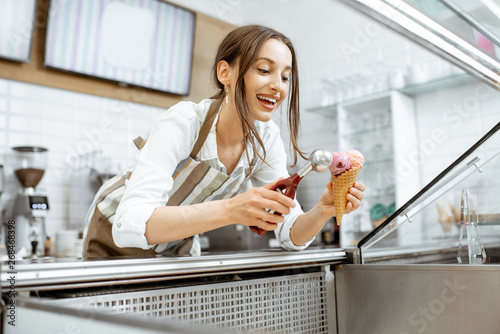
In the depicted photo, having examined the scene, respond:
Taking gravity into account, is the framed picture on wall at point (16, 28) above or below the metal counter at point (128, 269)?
above

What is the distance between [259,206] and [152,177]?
0.22 m

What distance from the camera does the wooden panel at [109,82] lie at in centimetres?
257

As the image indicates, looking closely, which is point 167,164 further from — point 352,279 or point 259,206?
point 352,279

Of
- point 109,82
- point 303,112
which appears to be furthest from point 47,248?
point 303,112

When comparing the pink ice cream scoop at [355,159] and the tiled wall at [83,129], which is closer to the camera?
the pink ice cream scoop at [355,159]

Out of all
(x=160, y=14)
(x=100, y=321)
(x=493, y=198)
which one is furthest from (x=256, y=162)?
(x=160, y=14)

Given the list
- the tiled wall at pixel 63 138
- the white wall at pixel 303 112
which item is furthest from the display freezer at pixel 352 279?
the tiled wall at pixel 63 138

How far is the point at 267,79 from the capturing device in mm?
879

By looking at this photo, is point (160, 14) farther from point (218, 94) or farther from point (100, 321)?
point (100, 321)

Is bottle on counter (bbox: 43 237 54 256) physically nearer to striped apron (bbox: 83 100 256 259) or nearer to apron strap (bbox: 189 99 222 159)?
striped apron (bbox: 83 100 256 259)

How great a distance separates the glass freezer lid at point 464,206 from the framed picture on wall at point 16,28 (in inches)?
90.7

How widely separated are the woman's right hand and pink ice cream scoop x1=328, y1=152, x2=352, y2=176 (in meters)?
0.11

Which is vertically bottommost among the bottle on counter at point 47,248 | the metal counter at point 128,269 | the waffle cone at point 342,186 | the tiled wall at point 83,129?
the bottle on counter at point 47,248

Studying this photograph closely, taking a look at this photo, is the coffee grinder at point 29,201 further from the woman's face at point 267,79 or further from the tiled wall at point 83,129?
the woman's face at point 267,79
